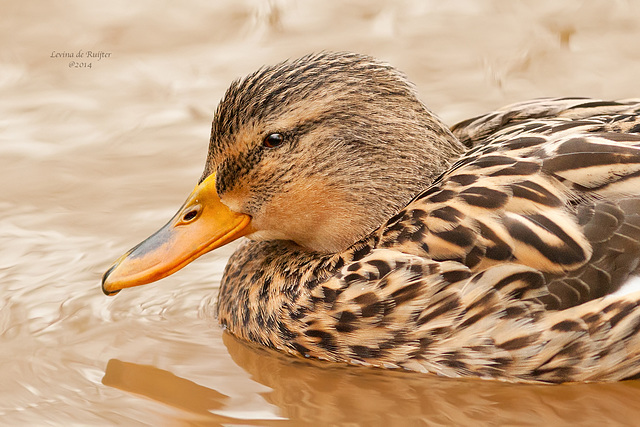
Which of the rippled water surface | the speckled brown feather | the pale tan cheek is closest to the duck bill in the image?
the pale tan cheek

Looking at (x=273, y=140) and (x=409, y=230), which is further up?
(x=273, y=140)

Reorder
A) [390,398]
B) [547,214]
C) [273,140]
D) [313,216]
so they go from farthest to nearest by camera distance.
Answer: [313,216] < [273,140] < [390,398] < [547,214]

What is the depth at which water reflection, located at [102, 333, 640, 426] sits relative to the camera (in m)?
5.34

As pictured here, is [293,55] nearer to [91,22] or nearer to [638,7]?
[91,22]

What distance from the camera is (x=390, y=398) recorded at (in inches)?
217

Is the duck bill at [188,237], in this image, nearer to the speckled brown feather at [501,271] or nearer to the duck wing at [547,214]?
the speckled brown feather at [501,271]

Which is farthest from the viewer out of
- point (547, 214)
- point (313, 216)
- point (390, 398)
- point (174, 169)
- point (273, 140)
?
point (174, 169)

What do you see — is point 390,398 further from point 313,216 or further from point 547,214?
point 547,214

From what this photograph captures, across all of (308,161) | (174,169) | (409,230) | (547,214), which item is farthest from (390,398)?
(174,169)

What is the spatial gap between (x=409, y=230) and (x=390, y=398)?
2.61 ft

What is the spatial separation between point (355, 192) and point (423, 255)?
0.61 metres

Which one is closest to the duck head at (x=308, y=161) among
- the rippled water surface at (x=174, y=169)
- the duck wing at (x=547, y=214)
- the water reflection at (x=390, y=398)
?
the duck wing at (x=547, y=214)

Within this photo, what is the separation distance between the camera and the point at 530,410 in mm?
5344

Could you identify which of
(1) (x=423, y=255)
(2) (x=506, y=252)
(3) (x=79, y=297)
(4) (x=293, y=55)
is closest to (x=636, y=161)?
(2) (x=506, y=252)
